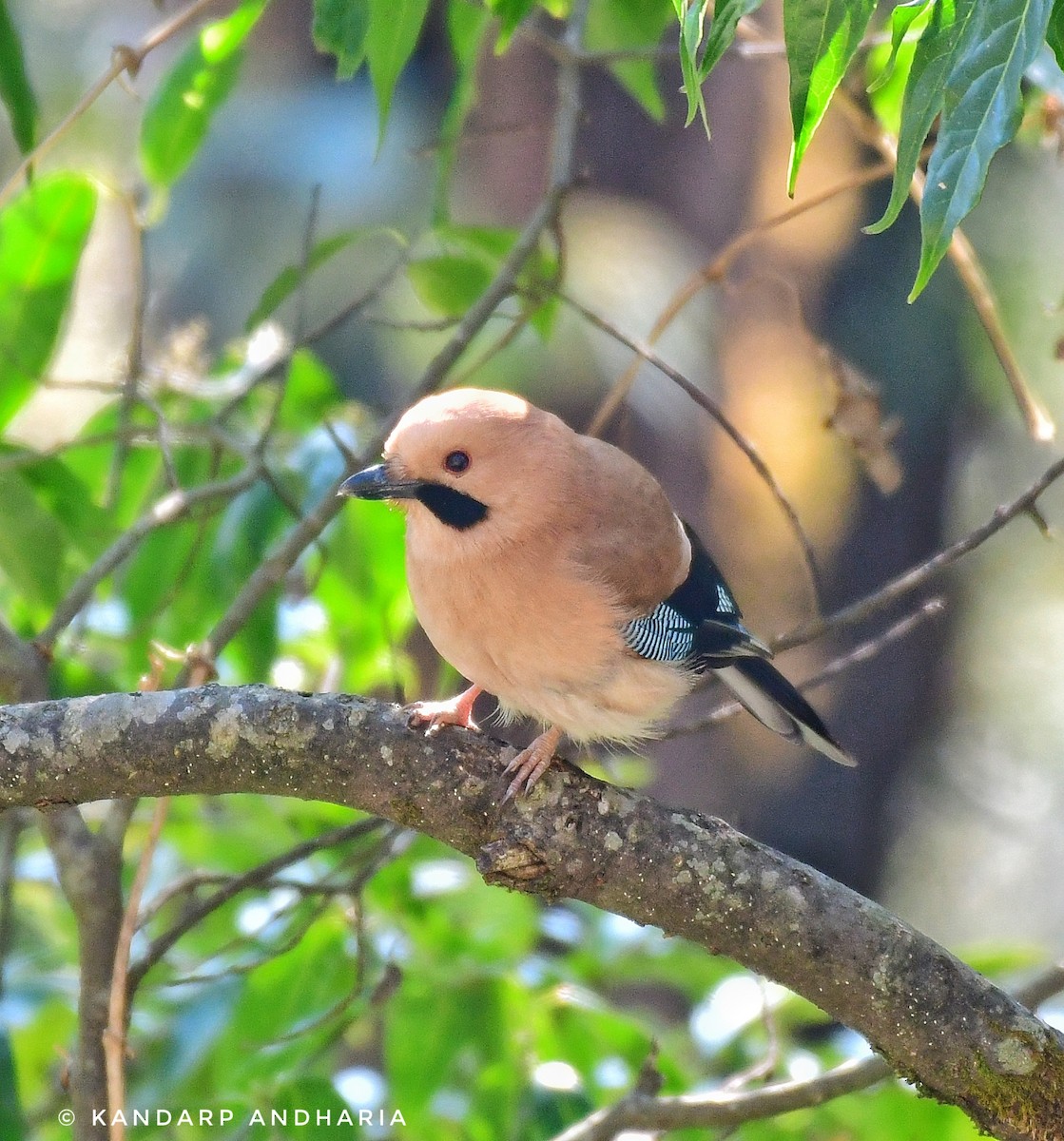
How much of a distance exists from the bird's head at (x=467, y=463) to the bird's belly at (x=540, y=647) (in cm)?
14

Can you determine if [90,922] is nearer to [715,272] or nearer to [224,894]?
[224,894]

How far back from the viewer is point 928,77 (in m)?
1.46

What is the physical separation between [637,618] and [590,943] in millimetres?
1375

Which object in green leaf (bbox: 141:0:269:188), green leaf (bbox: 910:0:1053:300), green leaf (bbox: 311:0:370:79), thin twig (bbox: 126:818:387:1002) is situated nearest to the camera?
green leaf (bbox: 910:0:1053:300)

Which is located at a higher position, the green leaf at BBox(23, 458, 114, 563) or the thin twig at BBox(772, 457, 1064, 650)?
the thin twig at BBox(772, 457, 1064, 650)

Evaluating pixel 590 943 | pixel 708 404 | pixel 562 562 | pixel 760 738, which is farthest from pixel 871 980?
pixel 760 738

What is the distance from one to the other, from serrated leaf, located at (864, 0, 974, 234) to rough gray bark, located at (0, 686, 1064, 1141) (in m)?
1.07

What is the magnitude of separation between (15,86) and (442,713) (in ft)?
4.63

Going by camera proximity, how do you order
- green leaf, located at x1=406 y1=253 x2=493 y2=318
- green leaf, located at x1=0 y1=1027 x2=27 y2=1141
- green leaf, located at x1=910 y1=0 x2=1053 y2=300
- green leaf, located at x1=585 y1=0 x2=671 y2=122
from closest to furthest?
green leaf, located at x1=910 y1=0 x2=1053 y2=300, green leaf, located at x1=0 y1=1027 x2=27 y2=1141, green leaf, located at x1=585 y1=0 x2=671 y2=122, green leaf, located at x1=406 y1=253 x2=493 y2=318

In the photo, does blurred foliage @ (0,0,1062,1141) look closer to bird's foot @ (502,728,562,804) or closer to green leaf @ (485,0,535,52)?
green leaf @ (485,0,535,52)

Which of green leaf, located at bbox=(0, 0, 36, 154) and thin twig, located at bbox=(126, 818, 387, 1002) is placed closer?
green leaf, located at bbox=(0, 0, 36, 154)

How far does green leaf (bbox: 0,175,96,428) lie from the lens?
3033 mm

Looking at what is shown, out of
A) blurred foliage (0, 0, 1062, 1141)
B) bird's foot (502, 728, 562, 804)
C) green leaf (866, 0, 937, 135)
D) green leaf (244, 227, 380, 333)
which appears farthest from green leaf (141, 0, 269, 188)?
bird's foot (502, 728, 562, 804)

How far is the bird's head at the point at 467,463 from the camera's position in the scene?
2660 mm
